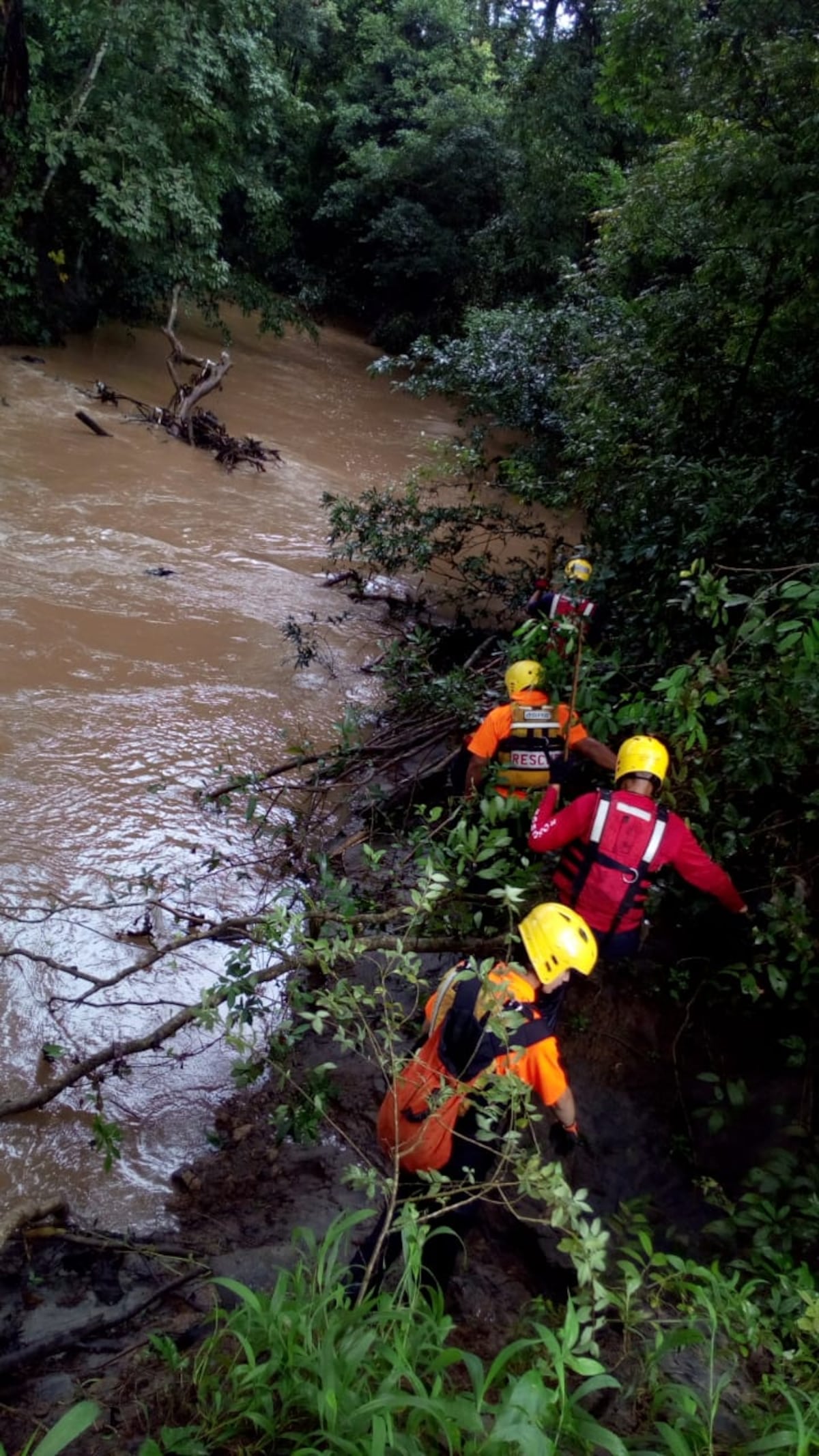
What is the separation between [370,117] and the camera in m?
19.3

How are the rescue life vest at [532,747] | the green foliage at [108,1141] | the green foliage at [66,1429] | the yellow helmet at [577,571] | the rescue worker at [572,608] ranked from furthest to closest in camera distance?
the yellow helmet at [577,571], the rescue worker at [572,608], the rescue life vest at [532,747], the green foliage at [108,1141], the green foliage at [66,1429]

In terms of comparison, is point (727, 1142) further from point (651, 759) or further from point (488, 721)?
point (488, 721)

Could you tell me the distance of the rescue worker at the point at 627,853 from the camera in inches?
124

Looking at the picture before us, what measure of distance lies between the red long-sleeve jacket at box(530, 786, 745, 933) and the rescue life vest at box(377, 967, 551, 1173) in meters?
0.65

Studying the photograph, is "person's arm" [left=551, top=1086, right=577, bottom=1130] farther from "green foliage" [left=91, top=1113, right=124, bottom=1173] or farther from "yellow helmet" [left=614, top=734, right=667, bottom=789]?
"green foliage" [left=91, top=1113, right=124, bottom=1173]

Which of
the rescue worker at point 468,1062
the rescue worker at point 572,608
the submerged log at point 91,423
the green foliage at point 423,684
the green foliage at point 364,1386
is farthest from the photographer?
the submerged log at point 91,423

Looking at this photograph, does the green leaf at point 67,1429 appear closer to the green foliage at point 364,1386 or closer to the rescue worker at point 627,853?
the green foliage at point 364,1386

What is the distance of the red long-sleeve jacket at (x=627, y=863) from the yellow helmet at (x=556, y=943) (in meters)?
0.52

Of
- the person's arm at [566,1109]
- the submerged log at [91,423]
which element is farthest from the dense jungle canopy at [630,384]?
the submerged log at [91,423]

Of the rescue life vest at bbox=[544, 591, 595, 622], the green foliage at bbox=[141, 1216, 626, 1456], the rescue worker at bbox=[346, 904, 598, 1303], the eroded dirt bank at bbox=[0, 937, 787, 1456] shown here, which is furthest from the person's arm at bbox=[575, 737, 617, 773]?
the green foliage at bbox=[141, 1216, 626, 1456]

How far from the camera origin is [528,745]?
4094 mm

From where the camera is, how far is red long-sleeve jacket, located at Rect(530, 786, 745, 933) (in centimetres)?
317

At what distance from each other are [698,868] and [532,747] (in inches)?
42.3

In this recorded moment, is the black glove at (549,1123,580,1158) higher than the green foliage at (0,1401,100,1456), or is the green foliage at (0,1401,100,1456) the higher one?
the green foliage at (0,1401,100,1456)
